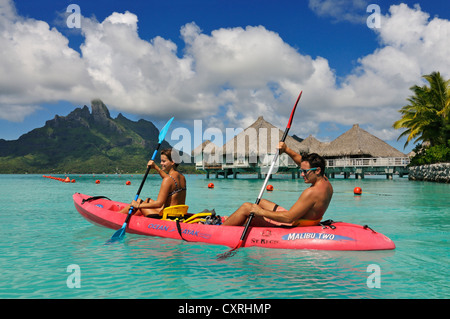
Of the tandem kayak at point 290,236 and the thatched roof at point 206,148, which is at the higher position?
the thatched roof at point 206,148

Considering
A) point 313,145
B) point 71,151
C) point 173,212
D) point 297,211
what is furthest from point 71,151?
point 297,211

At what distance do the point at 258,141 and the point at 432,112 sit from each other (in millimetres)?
20140

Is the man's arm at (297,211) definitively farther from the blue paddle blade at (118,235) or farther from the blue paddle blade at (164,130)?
the blue paddle blade at (164,130)

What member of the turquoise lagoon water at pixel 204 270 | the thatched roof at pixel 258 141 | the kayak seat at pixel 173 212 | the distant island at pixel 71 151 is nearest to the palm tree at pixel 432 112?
the thatched roof at pixel 258 141

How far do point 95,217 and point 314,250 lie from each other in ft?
19.8

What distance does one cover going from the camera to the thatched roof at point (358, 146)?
46.1 meters

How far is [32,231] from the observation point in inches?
368

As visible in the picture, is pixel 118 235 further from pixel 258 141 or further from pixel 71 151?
pixel 71 151

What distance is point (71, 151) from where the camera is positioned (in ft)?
543

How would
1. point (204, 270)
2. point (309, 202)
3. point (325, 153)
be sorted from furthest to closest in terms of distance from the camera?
point (325, 153), point (309, 202), point (204, 270)

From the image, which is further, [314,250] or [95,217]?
[95,217]
